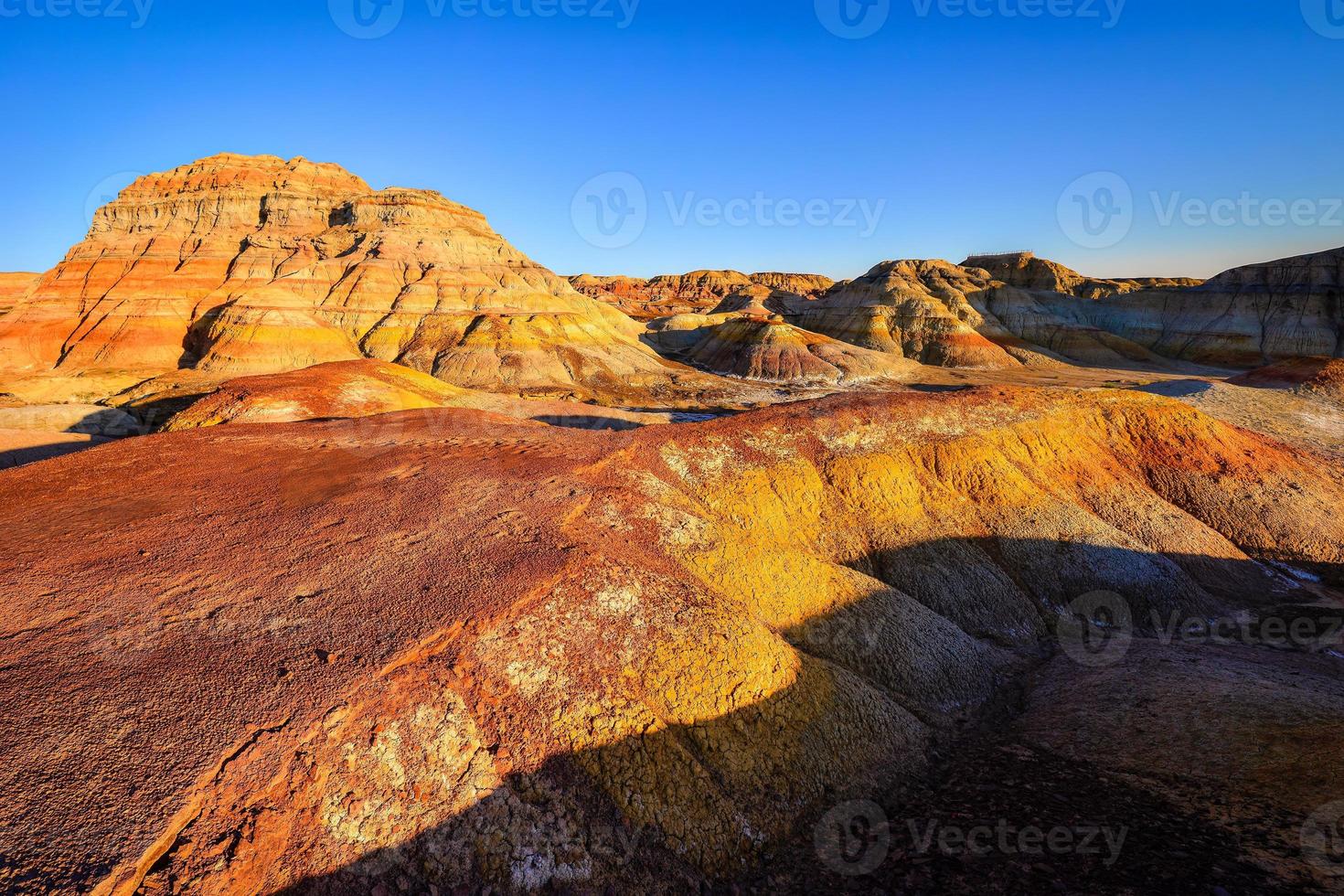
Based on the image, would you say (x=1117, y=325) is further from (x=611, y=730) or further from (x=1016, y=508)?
(x=611, y=730)

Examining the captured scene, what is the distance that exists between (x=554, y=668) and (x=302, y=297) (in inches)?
2364

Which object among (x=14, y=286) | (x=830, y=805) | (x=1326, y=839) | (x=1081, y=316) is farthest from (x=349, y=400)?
(x=1081, y=316)

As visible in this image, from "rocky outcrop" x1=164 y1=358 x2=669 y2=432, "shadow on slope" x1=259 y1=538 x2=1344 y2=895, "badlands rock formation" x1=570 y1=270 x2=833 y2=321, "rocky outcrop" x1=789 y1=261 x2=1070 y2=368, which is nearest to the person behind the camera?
"shadow on slope" x1=259 y1=538 x2=1344 y2=895

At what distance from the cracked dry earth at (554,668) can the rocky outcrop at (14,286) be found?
223 feet

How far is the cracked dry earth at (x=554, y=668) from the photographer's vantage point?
5.48 meters

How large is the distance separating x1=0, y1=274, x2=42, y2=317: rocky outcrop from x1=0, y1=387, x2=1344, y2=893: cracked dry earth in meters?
67.8

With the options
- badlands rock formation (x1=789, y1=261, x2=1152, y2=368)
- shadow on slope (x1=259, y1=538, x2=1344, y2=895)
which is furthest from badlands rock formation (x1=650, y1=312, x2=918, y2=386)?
shadow on slope (x1=259, y1=538, x2=1344, y2=895)

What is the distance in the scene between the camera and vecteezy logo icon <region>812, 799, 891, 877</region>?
744cm

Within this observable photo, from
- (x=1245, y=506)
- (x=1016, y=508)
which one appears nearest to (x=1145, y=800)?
(x=1016, y=508)

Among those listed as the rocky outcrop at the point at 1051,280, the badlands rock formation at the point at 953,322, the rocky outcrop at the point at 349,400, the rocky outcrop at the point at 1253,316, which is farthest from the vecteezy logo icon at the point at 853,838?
the rocky outcrop at the point at 1051,280

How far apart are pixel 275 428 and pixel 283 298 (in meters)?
42.2
